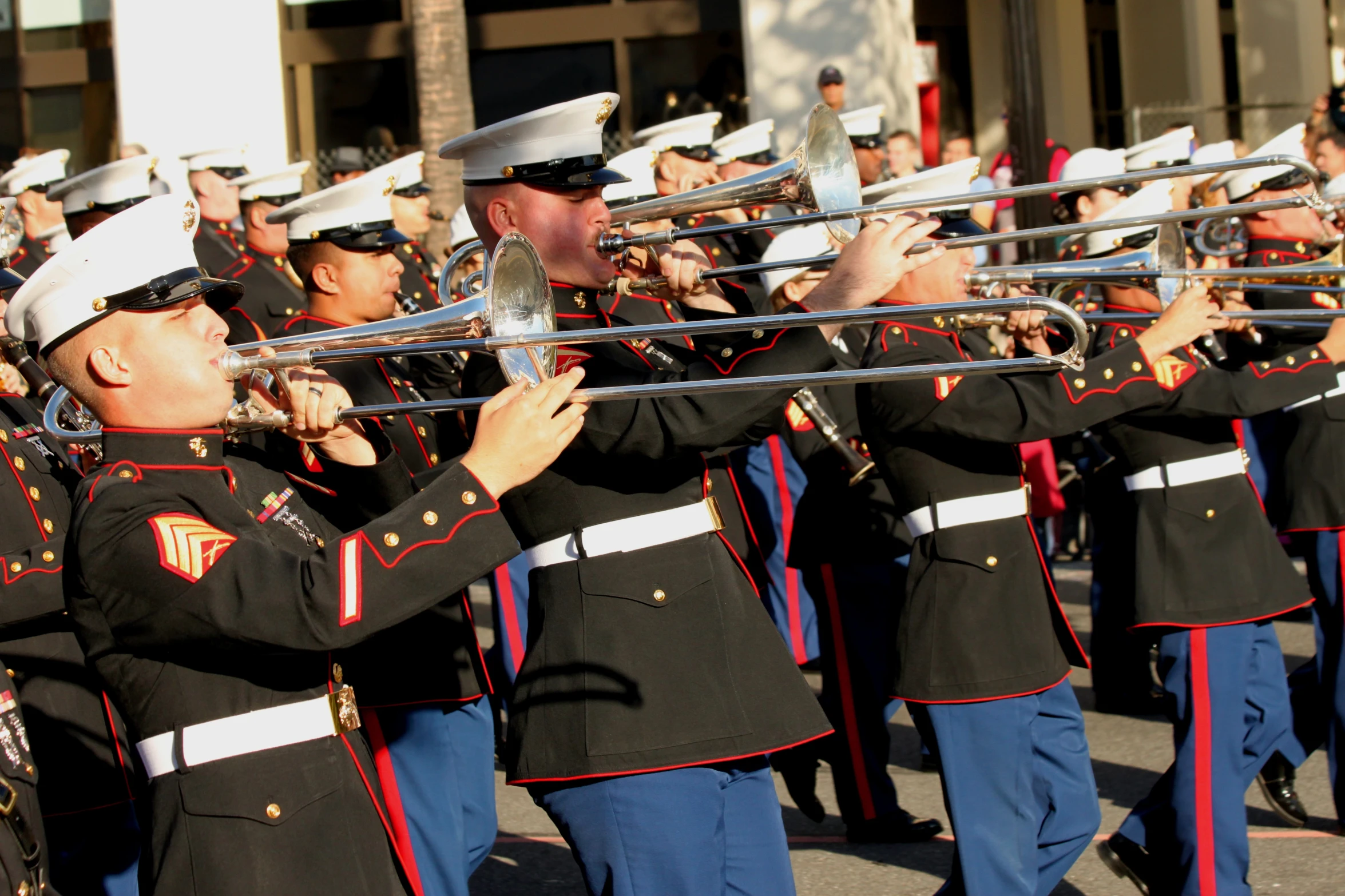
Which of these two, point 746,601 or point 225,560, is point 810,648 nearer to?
point 746,601

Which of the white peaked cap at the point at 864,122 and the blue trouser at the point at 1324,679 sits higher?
the white peaked cap at the point at 864,122

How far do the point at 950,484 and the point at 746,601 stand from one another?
1.10 m

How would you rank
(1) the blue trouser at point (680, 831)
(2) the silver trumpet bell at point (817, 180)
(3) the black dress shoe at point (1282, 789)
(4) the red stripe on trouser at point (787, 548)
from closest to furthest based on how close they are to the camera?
(1) the blue trouser at point (680, 831) → (2) the silver trumpet bell at point (817, 180) → (3) the black dress shoe at point (1282, 789) → (4) the red stripe on trouser at point (787, 548)

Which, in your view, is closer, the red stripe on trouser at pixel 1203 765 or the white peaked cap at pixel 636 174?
the red stripe on trouser at pixel 1203 765

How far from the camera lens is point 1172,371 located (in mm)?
4184

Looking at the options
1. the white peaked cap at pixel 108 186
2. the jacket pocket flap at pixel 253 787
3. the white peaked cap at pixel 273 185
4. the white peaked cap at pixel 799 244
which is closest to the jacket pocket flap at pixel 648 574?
the jacket pocket flap at pixel 253 787

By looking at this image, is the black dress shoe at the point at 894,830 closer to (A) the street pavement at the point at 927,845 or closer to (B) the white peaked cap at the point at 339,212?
(A) the street pavement at the point at 927,845

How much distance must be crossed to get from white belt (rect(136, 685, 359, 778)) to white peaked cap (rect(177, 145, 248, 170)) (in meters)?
5.75

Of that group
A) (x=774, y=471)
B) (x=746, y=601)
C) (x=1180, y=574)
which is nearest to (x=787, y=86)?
(x=774, y=471)

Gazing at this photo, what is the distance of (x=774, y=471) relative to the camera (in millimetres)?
7215

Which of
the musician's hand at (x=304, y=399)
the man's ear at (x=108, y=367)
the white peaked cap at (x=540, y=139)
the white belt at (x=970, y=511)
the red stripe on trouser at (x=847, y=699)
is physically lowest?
the red stripe on trouser at (x=847, y=699)

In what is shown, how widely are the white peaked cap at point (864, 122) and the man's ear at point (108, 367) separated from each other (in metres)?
6.41

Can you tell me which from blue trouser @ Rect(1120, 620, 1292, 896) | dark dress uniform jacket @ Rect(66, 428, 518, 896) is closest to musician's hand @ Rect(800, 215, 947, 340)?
dark dress uniform jacket @ Rect(66, 428, 518, 896)

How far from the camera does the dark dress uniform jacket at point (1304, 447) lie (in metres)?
5.30
